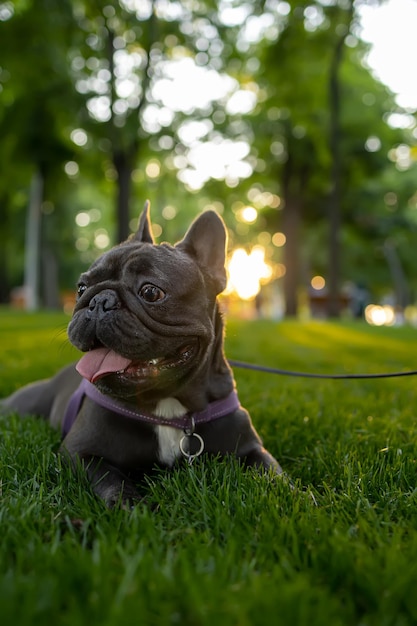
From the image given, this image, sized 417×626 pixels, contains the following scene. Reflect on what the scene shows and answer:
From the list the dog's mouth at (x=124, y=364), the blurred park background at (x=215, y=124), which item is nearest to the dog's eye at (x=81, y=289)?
the dog's mouth at (x=124, y=364)

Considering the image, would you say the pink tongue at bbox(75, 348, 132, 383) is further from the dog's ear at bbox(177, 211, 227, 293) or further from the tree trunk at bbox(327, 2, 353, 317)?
the tree trunk at bbox(327, 2, 353, 317)

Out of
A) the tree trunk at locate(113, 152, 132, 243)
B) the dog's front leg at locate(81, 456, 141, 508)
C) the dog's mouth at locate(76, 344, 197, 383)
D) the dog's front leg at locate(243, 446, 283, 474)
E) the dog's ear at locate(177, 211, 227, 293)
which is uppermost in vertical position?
the tree trunk at locate(113, 152, 132, 243)

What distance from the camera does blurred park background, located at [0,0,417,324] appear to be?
→ 17688mm

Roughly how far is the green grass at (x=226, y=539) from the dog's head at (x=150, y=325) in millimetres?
494

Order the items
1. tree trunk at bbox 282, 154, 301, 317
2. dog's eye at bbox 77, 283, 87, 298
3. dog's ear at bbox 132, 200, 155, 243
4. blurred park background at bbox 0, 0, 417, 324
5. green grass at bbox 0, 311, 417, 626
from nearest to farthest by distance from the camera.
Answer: green grass at bbox 0, 311, 417, 626 → dog's eye at bbox 77, 283, 87, 298 → dog's ear at bbox 132, 200, 155, 243 → blurred park background at bbox 0, 0, 417, 324 → tree trunk at bbox 282, 154, 301, 317

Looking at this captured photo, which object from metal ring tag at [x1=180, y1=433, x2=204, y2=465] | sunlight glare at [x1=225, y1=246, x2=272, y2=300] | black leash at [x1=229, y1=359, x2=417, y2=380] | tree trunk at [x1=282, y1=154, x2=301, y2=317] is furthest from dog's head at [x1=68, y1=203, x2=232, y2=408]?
sunlight glare at [x1=225, y1=246, x2=272, y2=300]

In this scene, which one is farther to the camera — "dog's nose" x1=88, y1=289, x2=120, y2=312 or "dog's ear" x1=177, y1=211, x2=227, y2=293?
"dog's ear" x1=177, y1=211, x2=227, y2=293

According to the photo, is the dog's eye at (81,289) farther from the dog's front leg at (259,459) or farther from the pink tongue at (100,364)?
the dog's front leg at (259,459)

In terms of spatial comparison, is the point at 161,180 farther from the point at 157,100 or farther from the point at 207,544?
the point at 207,544

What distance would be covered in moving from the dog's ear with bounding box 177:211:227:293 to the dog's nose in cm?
74

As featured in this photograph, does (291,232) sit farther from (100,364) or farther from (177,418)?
(100,364)

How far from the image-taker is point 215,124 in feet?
77.4

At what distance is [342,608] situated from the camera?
70.2 inches

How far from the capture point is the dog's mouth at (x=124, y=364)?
3107 mm
